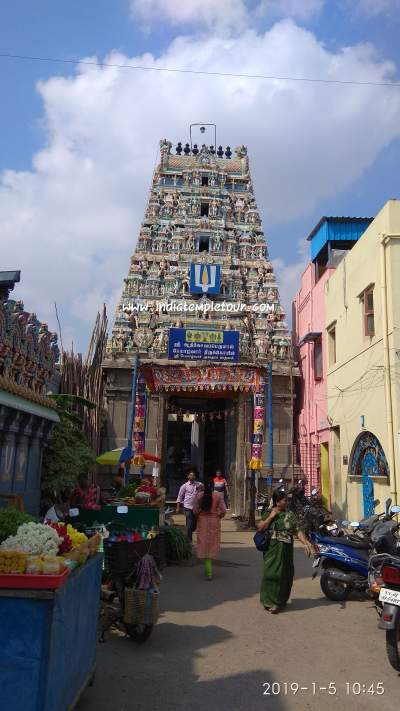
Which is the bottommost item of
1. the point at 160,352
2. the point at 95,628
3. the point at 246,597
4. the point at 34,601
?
the point at 246,597

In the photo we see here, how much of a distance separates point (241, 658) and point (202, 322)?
15.5m

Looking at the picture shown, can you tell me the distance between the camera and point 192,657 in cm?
438

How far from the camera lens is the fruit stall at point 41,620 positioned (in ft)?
8.14

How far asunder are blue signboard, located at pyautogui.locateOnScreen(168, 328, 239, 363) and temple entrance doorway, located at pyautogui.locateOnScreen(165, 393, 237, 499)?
5.92ft

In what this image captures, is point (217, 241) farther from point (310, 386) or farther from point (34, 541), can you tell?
point (34, 541)

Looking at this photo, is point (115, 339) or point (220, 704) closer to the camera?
point (220, 704)

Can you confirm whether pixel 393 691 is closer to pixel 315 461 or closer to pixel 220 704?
pixel 220 704

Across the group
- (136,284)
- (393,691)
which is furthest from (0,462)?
(136,284)

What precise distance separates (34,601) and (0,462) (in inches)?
169

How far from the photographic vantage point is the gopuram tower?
1723 centimetres

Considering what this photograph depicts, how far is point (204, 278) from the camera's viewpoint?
20047 mm

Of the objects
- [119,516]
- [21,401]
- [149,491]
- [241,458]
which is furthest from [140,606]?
[241,458]

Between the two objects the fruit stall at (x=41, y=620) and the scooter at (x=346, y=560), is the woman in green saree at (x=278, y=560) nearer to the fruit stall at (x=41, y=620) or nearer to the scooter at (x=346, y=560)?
the scooter at (x=346, y=560)

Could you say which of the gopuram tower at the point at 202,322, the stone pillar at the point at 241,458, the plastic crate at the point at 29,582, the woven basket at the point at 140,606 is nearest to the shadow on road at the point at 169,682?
the woven basket at the point at 140,606
